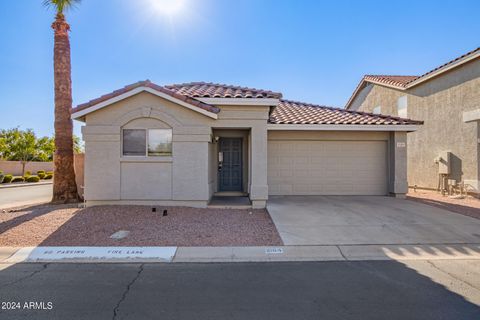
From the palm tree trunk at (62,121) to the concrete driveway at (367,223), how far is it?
25.5 ft

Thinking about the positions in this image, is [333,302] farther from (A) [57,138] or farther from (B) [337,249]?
(A) [57,138]

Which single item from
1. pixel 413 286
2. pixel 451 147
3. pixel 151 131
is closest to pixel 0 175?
pixel 151 131

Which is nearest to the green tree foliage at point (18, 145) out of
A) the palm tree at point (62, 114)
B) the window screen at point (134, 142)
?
the palm tree at point (62, 114)

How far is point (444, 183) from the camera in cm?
1489

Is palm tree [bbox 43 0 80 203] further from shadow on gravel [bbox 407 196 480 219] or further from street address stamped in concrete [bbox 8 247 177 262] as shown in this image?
shadow on gravel [bbox 407 196 480 219]

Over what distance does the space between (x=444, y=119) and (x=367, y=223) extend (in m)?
10.4

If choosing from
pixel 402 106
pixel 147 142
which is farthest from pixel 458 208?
pixel 147 142

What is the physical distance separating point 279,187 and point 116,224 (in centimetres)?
Result: 712

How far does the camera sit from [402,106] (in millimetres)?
18672

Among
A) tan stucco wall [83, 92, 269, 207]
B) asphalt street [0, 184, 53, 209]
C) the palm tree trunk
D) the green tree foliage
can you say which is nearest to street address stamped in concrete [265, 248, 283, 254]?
tan stucco wall [83, 92, 269, 207]

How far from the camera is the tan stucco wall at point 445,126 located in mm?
13562

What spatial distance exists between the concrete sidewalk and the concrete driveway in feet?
1.23

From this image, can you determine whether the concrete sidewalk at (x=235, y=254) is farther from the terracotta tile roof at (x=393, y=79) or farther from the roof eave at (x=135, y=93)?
the terracotta tile roof at (x=393, y=79)

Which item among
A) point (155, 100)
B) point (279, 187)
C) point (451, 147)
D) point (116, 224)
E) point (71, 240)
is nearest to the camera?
point (71, 240)
